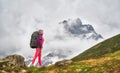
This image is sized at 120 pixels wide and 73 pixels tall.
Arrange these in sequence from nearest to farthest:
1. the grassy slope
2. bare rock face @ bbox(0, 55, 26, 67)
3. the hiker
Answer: the grassy slope < the hiker < bare rock face @ bbox(0, 55, 26, 67)

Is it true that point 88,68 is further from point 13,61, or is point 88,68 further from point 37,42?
point 13,61

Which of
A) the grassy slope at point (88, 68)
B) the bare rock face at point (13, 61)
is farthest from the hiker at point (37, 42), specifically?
the bare rock face at point (13, 61)

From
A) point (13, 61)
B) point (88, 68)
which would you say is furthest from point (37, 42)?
point (13, 61)

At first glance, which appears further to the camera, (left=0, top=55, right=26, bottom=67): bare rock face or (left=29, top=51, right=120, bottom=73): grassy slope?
(left=0, top=55, right=26, bottom=67): bare rock face

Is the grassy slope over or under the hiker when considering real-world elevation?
under

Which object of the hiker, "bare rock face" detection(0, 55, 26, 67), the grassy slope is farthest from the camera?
"bare rock face" detection(0, 55, 26, 67)

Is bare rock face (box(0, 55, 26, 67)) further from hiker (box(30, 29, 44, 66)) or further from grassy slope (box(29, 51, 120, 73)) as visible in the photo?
hiker (box(30, 29, 44, 66))

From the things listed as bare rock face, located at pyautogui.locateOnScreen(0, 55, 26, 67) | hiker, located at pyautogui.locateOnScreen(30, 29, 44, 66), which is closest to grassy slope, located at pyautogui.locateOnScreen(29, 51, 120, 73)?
hiker, located at pyautogui.locateOnScreen(30, 29, 44, 66)

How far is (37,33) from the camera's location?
38.7 meters

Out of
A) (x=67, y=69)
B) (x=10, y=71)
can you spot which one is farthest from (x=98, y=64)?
(x=10, y=71)

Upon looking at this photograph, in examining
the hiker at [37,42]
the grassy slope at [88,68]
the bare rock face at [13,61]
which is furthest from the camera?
the bare rock face at [13,61]

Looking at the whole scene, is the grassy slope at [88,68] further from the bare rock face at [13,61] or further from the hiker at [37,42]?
the bare rock face at [13,61]

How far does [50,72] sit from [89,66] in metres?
5.27

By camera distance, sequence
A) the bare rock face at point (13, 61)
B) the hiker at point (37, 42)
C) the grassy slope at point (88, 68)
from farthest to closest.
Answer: the bare rock face at point (13, 61), the hiker at point (37, 42), the grassy slope at point (88, 68)
